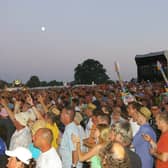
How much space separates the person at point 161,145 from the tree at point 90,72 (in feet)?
312

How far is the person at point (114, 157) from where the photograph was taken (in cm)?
367

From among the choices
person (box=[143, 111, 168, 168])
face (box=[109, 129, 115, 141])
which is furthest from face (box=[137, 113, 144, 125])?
face (box=[109, 129, 115, 141])

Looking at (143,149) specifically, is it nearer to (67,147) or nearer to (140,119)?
(140,119)

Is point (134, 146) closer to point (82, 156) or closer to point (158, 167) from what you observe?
point (158, 167)

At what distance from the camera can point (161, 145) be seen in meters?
5.73

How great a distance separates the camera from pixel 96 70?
10725 cm

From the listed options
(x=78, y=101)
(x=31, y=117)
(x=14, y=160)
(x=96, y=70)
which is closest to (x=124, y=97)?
(x=78, y=101)

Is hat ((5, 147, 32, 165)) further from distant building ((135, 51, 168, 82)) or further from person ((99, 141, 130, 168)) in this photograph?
distant building ((135, 51, 168, 82))

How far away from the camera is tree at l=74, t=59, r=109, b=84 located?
104 m

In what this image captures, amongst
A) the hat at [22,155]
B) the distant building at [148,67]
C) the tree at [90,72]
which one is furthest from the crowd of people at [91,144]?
the tree at [90,72]

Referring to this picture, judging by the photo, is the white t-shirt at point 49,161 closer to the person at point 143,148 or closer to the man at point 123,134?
the man at point 123,134

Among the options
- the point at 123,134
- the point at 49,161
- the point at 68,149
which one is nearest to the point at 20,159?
the point at 49,161

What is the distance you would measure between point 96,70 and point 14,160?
103m

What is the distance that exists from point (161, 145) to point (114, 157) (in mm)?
2175
